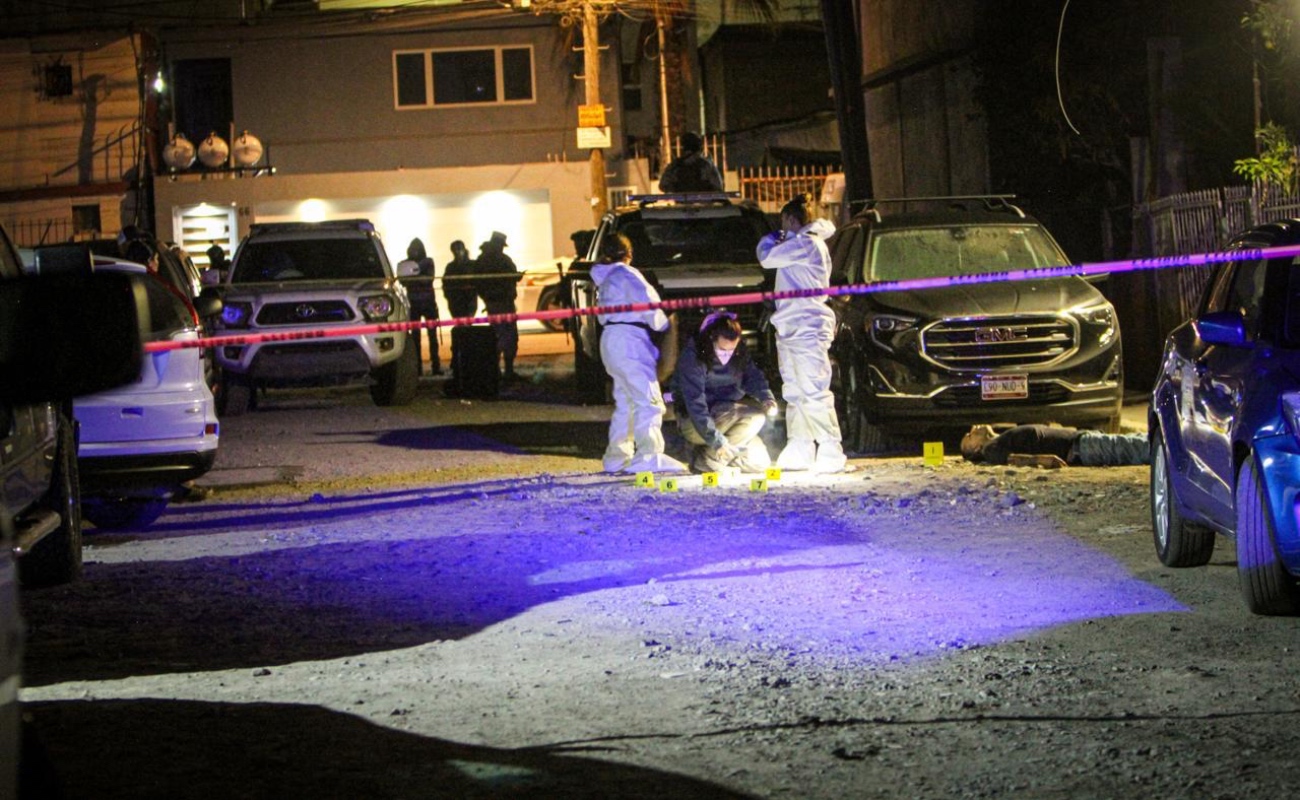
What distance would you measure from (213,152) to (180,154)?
2.18 ft

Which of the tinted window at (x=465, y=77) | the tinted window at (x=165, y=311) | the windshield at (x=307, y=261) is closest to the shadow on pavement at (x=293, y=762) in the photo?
the tinted window at (x=165, y=311)

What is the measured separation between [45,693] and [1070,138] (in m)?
17.0

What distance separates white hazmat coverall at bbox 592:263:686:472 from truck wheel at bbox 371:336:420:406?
21.4 feet

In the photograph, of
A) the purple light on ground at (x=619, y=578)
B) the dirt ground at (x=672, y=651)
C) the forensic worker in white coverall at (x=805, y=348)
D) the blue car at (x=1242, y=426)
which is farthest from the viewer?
the forensic worker in white coverall at (x=805, y=348)

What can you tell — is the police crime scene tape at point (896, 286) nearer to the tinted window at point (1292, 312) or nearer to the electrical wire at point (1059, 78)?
the tinted window at point (1292, 312)

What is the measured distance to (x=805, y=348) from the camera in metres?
13.2

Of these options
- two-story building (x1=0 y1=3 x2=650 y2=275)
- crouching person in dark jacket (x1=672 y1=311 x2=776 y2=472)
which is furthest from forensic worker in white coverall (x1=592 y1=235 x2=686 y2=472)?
two-story building (x1=0 y1=3 x2=650 y2=275)

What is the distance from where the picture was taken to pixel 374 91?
3769cm

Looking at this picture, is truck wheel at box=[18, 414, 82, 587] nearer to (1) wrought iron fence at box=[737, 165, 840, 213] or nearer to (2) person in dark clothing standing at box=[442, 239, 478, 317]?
(2) person in dark clothing standing at box=[442, 239, 478, 317]

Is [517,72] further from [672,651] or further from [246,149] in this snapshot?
[672,651]

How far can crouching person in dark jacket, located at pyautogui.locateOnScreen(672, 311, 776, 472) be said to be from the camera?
13000mm

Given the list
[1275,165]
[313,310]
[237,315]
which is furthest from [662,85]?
[1275,165]

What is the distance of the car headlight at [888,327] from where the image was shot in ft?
44.9

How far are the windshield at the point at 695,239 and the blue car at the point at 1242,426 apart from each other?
9.72m
